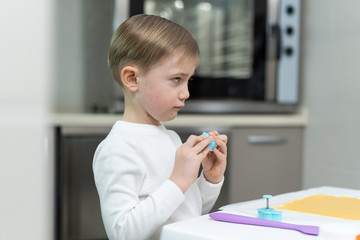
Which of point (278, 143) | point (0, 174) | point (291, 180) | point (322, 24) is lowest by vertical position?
point (291, 180)

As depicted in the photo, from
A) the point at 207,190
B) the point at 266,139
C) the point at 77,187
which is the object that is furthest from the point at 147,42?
the point at 266,139

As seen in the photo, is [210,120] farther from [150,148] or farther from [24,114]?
[24,114]

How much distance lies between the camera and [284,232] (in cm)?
49

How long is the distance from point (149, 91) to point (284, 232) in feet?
1.14

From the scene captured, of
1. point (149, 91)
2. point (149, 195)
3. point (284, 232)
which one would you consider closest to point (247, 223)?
point (284, 232)

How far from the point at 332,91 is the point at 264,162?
42cm

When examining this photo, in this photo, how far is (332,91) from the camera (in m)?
1.79

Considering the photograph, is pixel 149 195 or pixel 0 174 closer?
pixel 0 174

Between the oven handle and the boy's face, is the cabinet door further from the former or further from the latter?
the boy's face

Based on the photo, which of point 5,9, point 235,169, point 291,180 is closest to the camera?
point 5,9

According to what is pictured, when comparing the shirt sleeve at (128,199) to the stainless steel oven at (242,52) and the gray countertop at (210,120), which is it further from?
the stainless steel oven at (242,52)

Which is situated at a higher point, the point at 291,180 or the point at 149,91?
Answer: the point at 149,91

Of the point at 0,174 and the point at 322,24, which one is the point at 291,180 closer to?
the point at 322,24

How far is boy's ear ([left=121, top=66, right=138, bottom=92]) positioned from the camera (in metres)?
0.74
